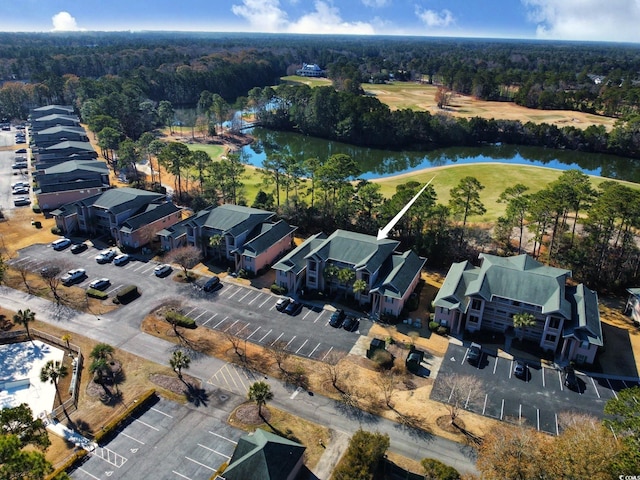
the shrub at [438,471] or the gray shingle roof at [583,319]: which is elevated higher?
the gray shingle roof at [583,319]

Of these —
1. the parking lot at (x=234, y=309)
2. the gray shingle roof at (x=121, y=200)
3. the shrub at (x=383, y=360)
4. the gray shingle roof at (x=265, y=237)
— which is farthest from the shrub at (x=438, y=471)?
the gray shingle roof at (x=121, y=200)

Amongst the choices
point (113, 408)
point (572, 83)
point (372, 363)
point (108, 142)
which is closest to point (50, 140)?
point (108, 142)

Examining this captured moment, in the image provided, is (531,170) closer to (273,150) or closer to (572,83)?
(273,150)

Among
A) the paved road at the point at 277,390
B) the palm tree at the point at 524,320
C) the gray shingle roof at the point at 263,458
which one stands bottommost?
the paved road at the point at 277,390

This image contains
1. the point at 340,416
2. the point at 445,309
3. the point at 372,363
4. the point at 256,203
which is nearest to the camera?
the point at 340,416

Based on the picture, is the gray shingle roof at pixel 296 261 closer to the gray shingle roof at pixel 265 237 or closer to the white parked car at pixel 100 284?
the gray shingle roof at pixel 265 237

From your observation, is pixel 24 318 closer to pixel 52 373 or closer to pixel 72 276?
pixel 52 373

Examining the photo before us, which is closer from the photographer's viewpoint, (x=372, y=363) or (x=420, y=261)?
(x=372, y=363)
